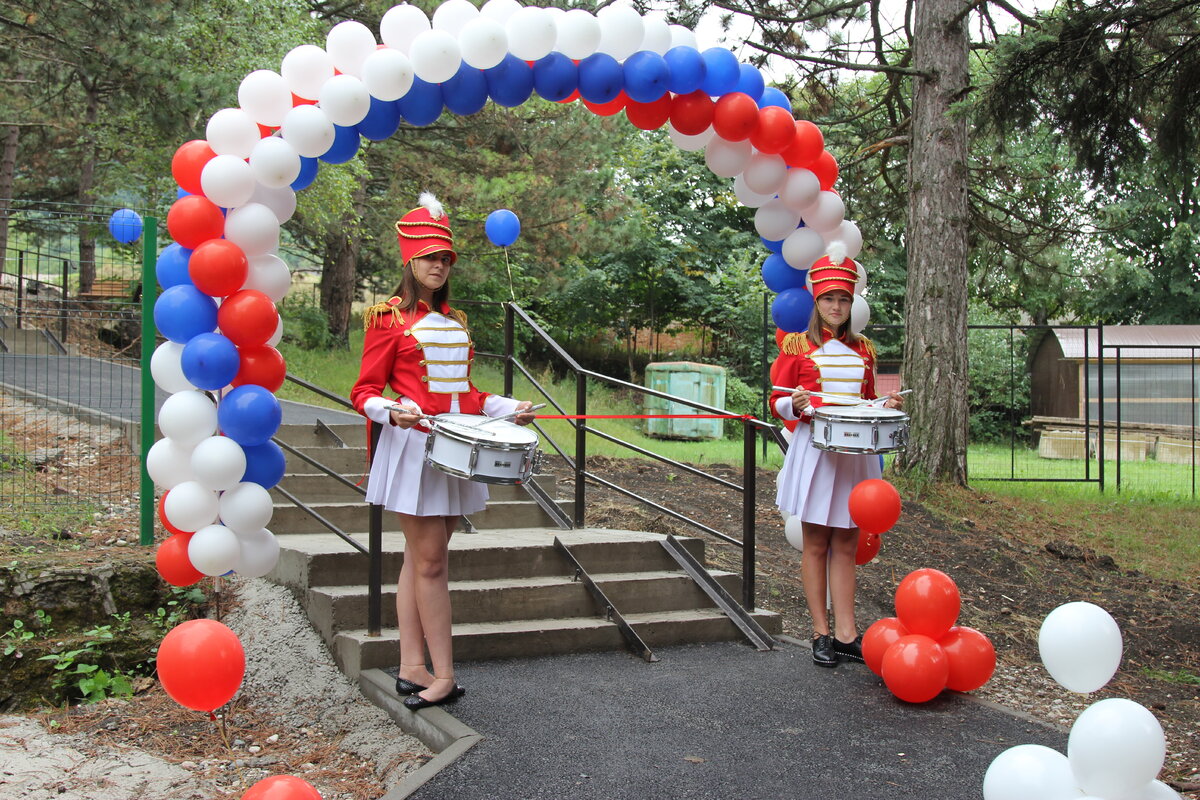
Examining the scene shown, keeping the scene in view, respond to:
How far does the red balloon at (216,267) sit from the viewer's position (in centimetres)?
393

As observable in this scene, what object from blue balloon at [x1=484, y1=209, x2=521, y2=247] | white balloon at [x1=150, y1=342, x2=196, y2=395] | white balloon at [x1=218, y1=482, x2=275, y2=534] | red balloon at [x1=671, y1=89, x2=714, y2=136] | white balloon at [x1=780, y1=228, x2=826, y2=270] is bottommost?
white balloon at [x1=218, y1=482, x2=275, y2=534]

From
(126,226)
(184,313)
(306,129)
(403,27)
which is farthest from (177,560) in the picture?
(126,226)

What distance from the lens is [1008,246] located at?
415 inches

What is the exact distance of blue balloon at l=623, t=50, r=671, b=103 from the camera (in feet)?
14.8

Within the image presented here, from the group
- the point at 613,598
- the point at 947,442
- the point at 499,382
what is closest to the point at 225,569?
the point at 613,598

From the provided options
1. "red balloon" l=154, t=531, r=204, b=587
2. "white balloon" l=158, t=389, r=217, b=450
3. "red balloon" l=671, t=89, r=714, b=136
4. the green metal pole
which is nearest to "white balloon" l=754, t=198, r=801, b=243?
"red balloon" l=671, t=89, r=714, b=136

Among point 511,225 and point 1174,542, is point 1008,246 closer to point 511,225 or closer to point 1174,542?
point 1174,542

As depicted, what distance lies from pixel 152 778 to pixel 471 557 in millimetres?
1737

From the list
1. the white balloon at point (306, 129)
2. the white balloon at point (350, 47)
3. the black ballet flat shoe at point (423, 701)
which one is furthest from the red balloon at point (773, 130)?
the black ballet flat shoe at point (423, 701)

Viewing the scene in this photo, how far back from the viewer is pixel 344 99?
163 inches

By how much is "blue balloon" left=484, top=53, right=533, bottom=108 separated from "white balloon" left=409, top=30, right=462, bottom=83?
0.23m

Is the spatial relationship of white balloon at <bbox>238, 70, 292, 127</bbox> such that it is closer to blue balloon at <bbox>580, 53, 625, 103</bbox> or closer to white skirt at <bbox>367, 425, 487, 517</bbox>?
blue balloon at <bbox>580, 53, 625, 103</bbox>

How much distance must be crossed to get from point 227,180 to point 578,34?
1608 millimetres

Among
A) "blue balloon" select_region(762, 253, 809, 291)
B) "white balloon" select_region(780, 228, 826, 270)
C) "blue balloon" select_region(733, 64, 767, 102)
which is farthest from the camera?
"blue balloon" select_region(762, 253, 809, 291)
